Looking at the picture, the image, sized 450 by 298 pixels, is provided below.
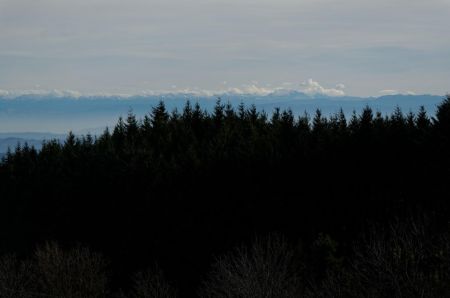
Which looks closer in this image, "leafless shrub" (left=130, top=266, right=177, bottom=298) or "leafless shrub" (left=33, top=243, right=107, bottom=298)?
"leafless shrub" (left=130, top=266, right=177, bottom=298)

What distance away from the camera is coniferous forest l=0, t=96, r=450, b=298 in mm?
43000

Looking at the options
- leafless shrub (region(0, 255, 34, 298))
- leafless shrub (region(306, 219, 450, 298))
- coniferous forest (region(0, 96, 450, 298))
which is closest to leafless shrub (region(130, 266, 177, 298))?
coniferous forest (region(0, 96, 450, 298))

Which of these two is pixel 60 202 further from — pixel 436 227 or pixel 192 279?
pixel 436 227

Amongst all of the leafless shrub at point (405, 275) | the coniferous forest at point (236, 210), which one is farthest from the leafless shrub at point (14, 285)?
the leafless shrub at point (405, 275)

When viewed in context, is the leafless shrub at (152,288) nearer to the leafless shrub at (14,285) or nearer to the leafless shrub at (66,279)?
the leafless shrub at (66,279)

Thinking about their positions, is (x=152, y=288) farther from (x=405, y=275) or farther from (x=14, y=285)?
(x=405, y=275)

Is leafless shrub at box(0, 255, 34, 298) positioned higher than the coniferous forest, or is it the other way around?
the coniferous forest

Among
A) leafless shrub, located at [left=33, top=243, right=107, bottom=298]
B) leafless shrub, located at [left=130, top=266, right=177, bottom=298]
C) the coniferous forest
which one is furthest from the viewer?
the coniferous forest

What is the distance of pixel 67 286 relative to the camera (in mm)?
42719

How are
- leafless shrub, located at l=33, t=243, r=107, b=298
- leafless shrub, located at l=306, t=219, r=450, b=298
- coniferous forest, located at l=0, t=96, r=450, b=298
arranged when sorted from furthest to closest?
1. coniferous forest, located at l=0, t=96, r=450, b=298
2. leafless shrub, located at l=33, t=243, r=107, b=298
3. leafless shrub, located at l=306, t=219, r=450, b=298

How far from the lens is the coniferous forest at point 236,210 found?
43.0m

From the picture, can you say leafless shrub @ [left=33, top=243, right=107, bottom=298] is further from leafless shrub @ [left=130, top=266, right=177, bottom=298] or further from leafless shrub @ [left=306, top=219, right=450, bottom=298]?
leafless shrub @ [left=306, top=219, right=450, bottom=298]

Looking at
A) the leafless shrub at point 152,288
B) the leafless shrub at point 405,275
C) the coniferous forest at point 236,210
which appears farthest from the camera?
the coniferous forest at point 236,210

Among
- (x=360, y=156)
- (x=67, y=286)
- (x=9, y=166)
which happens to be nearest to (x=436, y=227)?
(x=360, y=156)
